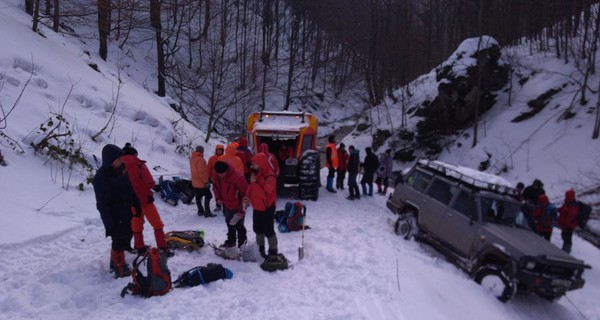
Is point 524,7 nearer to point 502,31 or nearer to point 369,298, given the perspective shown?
point 502,31

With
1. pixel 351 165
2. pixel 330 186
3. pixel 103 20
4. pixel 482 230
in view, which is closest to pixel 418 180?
pixel 482 230

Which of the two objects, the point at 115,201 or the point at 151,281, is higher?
the point at 115,201

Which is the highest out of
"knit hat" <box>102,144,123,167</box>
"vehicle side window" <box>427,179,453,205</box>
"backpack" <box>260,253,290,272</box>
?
"knit hat" <box>102,144,123,167</box>

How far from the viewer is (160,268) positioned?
5.11 m

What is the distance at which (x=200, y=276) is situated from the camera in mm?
5418

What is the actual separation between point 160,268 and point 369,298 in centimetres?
282

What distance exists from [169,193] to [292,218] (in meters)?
3.35

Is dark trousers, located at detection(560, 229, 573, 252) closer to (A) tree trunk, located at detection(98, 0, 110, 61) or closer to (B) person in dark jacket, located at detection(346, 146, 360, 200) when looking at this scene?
(B) person in dark jacket, located at detection(346, 146, 360, 200)

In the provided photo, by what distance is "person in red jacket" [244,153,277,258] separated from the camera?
6.23 meters

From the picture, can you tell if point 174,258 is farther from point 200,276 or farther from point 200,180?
point 200,180

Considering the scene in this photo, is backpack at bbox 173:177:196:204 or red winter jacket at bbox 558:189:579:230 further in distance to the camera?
backpack at bbox 173:177:196:204

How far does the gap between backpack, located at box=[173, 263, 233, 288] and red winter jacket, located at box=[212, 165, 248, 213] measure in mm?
1200

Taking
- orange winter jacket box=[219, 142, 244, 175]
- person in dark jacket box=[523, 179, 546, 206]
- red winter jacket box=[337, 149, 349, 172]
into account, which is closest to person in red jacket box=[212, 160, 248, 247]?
orange winter jacket box=[219, 142, 244, 175]

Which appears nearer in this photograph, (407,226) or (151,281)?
(151,281)
